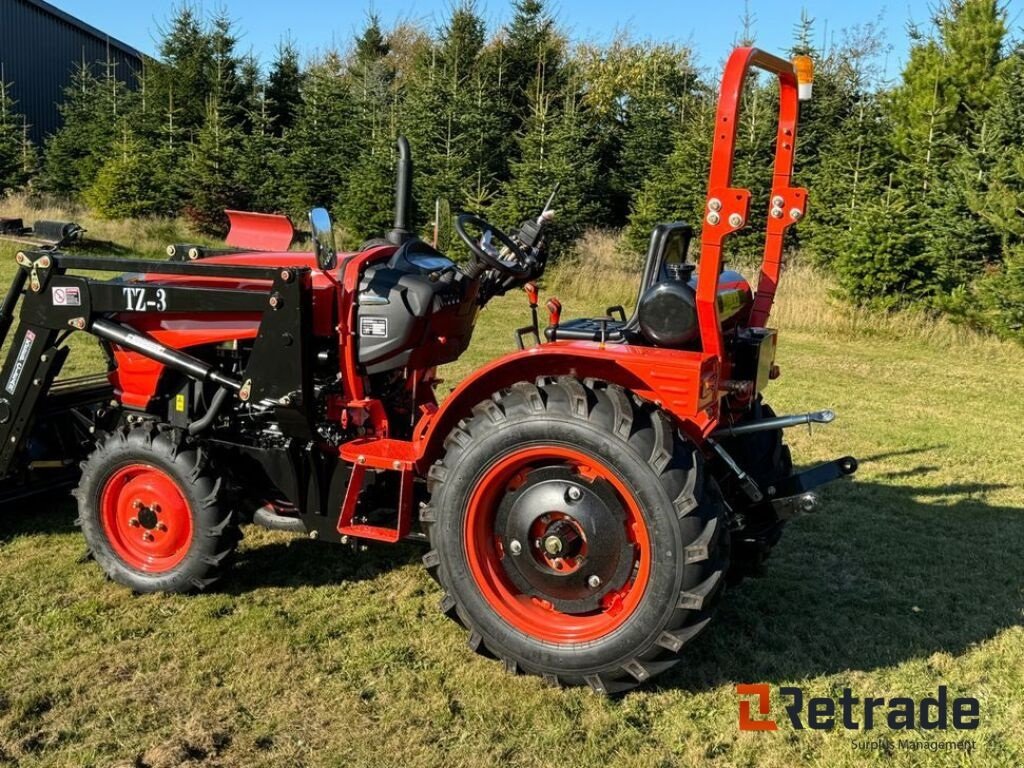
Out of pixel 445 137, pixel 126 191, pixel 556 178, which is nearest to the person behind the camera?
pixel 556 178

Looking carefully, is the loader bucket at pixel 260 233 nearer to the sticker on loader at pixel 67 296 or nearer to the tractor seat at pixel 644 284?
the sticker on loader at pixel 67 296

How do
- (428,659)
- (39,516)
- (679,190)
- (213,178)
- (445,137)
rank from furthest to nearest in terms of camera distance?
1. (213,178)
2. (445,137)
3. (679,190)
4. (39,516)
5. (428,659)

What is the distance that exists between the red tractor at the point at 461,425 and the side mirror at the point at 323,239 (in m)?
0.02

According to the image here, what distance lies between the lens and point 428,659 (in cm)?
315

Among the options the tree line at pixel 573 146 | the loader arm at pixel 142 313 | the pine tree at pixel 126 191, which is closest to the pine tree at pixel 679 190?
the tree line at pixel 573 146

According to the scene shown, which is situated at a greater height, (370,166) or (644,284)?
(370,166)

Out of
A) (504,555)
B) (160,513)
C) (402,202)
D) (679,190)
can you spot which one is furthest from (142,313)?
(679,190)

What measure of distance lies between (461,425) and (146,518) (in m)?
1.51

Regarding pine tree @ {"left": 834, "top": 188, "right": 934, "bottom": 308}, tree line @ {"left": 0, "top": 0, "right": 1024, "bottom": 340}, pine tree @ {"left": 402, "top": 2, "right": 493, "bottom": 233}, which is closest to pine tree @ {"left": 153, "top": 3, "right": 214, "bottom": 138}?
tree line @ {"left": 0, "top": 0, "right": 1024, "bottom": 340}

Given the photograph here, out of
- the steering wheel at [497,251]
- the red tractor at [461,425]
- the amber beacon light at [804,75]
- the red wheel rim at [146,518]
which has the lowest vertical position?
the red wheel rim at [146,518]

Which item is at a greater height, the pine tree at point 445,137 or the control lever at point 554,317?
the pine tree at point 445,137

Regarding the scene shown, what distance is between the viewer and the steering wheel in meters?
3.25

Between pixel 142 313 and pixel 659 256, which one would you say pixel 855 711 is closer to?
pixel 659 256

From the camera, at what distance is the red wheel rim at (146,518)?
3.54 m
